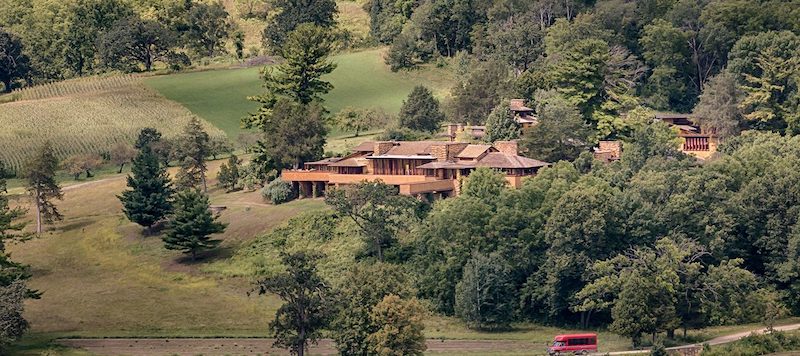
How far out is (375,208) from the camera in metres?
115

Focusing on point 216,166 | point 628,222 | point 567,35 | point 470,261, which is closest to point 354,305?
point 470,261

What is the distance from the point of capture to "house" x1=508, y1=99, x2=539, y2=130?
428ft

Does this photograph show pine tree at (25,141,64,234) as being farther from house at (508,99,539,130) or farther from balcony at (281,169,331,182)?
house at (508,99,539,130)

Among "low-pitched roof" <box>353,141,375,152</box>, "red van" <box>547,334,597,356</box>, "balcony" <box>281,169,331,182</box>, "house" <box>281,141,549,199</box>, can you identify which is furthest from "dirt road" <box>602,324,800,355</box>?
"low-pitched roof" <box>353,141,375,152</box>

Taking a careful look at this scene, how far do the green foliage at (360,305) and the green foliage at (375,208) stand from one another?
16024 mm

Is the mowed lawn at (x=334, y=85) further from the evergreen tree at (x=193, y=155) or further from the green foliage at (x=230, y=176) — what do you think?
the green foliage at (x=230, y=176)

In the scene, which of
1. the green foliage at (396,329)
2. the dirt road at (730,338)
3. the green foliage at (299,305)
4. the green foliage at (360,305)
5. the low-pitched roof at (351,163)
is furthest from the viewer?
the low-pitched roof at (351,163)

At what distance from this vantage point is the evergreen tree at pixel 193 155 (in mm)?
134000

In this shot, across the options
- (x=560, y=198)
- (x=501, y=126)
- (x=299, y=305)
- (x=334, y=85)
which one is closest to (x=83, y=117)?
(x=334, y=85)

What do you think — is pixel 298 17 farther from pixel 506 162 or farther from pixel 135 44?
pixel 506 162

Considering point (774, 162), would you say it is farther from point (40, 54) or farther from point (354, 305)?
point (40, 54)

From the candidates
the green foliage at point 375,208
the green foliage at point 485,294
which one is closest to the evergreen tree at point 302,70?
the green foliage at point 375,208

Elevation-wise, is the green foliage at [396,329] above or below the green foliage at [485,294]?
below

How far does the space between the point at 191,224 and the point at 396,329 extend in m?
30.1
